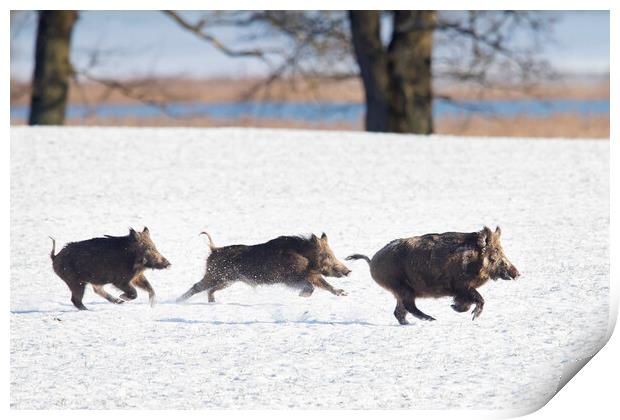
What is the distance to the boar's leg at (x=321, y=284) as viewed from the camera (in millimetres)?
8070

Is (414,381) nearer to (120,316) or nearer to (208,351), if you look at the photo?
(208,351)

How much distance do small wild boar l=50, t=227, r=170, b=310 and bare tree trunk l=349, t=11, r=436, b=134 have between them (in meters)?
9.39

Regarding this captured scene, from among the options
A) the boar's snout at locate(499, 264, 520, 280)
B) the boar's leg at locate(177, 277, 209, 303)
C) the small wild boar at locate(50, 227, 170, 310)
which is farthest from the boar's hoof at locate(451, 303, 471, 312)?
the small wild boar at locate(50, 227, 170, 310)

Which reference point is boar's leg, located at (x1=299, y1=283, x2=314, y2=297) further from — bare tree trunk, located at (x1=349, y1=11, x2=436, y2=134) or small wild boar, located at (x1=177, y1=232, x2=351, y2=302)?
bare tree trunk, located at (x1=349, y1=11, x2=436, y2=134)

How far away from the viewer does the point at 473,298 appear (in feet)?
24.4

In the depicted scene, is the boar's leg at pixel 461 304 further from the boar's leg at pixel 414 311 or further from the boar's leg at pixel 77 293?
the boar's leg at pixel 77 293

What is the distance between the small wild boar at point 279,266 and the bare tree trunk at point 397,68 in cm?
882

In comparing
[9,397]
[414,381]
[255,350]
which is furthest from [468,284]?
[9,397]

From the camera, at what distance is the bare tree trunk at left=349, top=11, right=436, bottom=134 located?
53.9 feet

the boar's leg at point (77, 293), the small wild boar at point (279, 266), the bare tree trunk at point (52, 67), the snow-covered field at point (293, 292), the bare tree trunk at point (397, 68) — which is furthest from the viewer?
the bare tree trunk at point (52, 67)

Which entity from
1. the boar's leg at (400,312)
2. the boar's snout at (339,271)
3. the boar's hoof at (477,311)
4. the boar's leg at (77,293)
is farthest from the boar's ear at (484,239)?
the boar's leg at (77,293)

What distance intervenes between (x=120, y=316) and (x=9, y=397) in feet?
3.95
